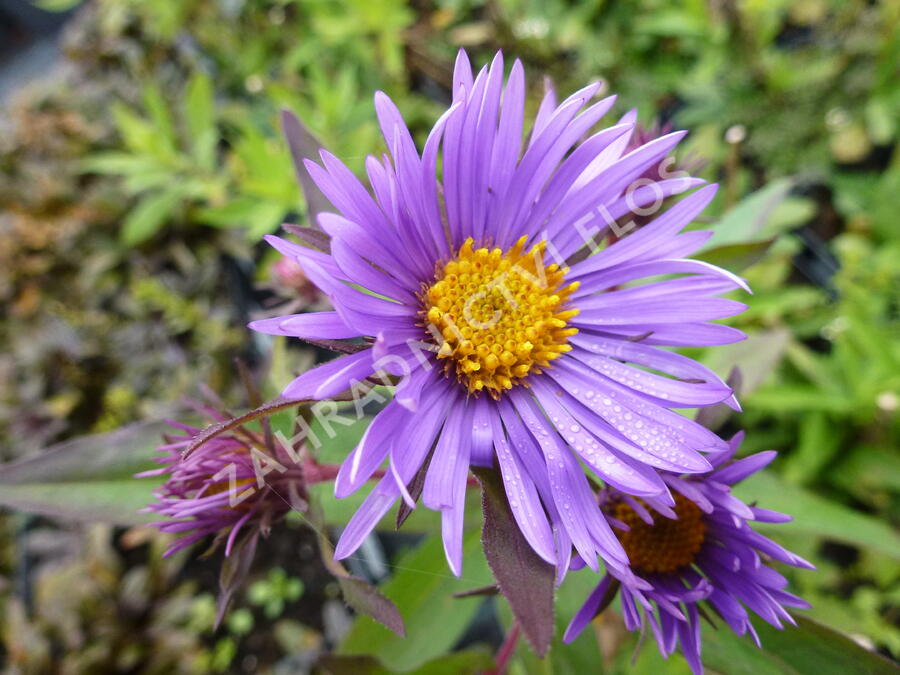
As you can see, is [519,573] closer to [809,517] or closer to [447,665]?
[447,665]

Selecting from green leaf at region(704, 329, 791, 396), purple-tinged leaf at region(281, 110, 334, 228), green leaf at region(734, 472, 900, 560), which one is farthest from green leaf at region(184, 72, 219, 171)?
green leaf at region(734, 472, 900, 560)

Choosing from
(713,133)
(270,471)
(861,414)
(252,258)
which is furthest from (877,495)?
(252,258)

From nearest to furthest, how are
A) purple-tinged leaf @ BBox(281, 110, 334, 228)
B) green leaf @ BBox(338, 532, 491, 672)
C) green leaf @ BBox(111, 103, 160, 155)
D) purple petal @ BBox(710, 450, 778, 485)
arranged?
purple petal @ BBox(710, 450, 778, 485)
purple-tinged leaf @ BBox(281, 110, 334, 228)
green leaf @ BBox(338, 532, 491, 672)
green leaf @ BBox(111, 103, 160, 155)

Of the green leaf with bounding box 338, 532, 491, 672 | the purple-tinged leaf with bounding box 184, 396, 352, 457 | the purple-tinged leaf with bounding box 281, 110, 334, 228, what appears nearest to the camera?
the purple-tinged leaf with bounding box 184, 396, 352, 457

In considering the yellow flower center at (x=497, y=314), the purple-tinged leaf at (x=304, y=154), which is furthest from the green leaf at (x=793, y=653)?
the purple-tinged leaf at (x=304, y=154)

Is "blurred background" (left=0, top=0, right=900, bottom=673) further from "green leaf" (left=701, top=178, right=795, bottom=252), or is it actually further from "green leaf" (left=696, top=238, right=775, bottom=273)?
"green leaf" (left=696, top=238, right=775, bottom=273)

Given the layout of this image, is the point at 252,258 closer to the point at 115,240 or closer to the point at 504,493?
the point at 115,240

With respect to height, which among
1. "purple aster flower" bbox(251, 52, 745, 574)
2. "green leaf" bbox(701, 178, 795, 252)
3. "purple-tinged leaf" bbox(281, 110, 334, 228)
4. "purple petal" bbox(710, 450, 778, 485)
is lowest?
"purple petal" bbox(710, 450, 778, 485)

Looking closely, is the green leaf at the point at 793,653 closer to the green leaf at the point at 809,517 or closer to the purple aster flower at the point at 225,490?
the green leaf at the point at 809,517
